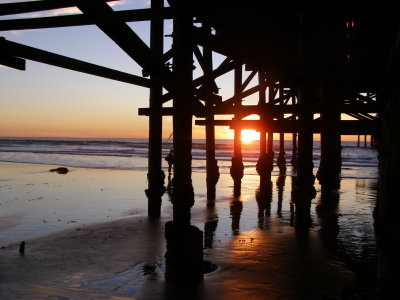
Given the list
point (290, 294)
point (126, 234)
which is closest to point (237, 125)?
point (126, 234)

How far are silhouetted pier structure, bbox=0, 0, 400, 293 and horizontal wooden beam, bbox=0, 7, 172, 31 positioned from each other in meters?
0.01

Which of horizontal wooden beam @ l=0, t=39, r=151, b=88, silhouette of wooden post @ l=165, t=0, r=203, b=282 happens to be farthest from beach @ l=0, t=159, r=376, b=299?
horizontal wooden beam @ l=0, t=39, r=151, b=88

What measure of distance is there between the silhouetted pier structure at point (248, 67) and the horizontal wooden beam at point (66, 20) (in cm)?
1

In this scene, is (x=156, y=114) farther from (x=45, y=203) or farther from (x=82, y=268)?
(x=45, y=203)

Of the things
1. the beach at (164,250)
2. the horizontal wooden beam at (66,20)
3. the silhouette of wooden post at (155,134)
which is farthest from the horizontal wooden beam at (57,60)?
the silhouette of wooden post at (155,134)

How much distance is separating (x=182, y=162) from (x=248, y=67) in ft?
20.7

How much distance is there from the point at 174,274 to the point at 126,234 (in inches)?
92.6

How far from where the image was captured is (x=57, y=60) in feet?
11.3

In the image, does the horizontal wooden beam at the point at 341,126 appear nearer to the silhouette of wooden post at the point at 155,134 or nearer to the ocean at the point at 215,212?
the ocean at the point at 215,212

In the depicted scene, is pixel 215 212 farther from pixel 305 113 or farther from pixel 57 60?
pixel 57 60

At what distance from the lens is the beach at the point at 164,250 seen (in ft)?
12.8

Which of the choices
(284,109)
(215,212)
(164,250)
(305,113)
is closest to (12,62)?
(164,250)

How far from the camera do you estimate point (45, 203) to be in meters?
9.21

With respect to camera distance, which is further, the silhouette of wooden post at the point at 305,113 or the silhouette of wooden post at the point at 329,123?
the silhouette of wooden post at the point at 329,123
